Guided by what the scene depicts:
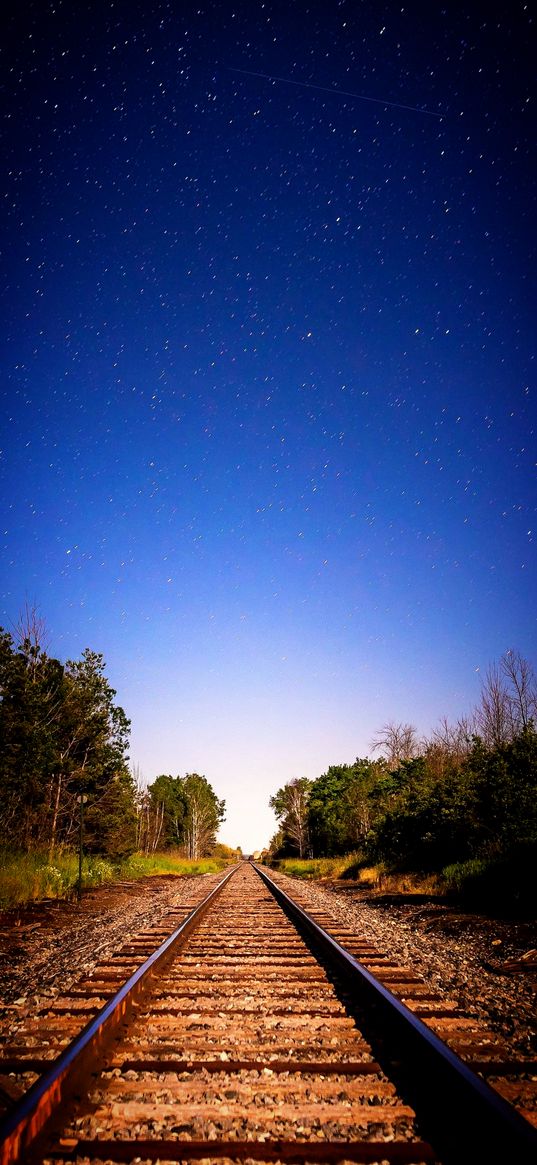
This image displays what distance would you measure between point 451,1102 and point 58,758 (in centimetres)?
2095

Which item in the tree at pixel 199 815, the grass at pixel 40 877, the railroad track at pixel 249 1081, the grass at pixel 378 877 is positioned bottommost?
the tree at pixel 199 815

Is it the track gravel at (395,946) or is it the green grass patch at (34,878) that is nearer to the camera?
the track gravel at (395,946)

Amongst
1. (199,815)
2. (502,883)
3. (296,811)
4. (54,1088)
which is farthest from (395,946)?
(199,815)

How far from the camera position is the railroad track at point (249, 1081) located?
6.04 ft

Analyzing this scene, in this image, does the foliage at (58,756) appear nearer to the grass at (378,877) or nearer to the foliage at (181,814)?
the grass at (378,877)

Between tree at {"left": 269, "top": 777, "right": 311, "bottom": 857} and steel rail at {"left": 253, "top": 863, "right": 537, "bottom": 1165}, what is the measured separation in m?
44.4

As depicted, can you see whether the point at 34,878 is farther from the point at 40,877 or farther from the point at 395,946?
the point at 395,946

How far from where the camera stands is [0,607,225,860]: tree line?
1725cm

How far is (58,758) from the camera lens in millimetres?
20547

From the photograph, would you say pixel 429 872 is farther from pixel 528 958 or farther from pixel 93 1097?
pixel 93 1097

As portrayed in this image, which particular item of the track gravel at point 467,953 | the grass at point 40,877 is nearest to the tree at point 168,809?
the grass at point 40,877

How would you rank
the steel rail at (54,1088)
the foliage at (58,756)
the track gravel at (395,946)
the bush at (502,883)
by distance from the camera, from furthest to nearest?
the foliage at (58,756) → the bush at (502,883) → the track gravel at (395,946) → the steel rail at (54,1088)

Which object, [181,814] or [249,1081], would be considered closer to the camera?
[249,1081]

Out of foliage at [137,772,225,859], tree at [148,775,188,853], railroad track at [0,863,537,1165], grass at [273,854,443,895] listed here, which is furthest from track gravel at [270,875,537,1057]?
tree at [148,775,188,853]
